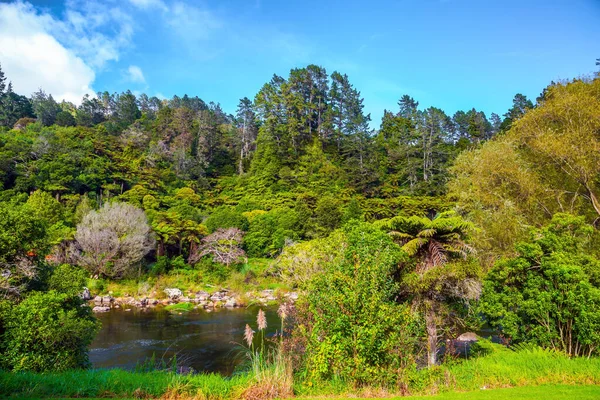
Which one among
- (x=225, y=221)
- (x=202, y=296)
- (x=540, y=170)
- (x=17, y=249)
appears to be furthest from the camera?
(x=225, y=221)

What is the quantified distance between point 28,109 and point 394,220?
86.0 m

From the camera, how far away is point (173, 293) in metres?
27.9

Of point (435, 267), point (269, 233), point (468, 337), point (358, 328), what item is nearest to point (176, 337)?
point (435, 267)

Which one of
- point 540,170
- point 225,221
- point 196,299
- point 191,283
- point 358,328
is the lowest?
point 196,299

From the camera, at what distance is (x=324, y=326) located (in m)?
7.40

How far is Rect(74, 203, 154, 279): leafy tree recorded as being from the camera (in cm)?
2830

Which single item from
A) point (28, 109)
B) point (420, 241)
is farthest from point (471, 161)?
point (28, 109)

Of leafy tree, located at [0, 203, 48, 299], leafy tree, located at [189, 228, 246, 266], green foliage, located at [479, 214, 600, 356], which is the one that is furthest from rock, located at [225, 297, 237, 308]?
green foliage, located at [479, 214, 600, 356]

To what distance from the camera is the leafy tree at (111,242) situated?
92.8ft

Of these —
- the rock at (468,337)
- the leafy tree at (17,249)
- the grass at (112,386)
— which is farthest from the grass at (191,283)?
the grass at (112,386)

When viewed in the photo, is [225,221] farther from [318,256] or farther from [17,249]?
[17,249]

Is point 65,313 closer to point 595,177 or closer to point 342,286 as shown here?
point 342,286

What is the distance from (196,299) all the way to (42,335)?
18.9m

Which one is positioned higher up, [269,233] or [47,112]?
[47,112]
